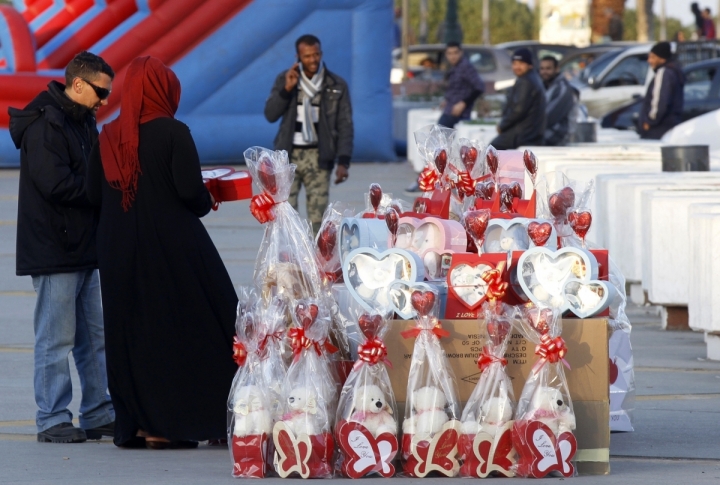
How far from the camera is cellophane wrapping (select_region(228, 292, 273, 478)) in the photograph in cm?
470

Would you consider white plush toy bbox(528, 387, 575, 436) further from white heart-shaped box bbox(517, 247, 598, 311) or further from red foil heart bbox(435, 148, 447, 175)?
red foil heart bbox(435, 148, 447, 175)

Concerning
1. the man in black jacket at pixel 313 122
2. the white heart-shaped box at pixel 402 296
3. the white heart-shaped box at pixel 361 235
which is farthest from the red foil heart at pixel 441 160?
the man in black jacket at pixel 313 122

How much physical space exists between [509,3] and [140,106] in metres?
56.2

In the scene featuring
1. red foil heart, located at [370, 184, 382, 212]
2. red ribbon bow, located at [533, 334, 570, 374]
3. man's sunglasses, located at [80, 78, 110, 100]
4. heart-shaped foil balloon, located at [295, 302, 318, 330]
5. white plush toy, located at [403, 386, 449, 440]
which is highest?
man's sunglasses, located at [80, 78, 110, 100]

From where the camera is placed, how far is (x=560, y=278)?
4.79m

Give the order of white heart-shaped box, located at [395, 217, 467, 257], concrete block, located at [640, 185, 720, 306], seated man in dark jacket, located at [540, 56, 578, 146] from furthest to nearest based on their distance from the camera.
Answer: seated man in dark jacket, located at [540, 56, 578, 146] → concrete block, located at [640, 185, 720, 306] → white heart-shaped box, located at [395, 217, 467, 257]

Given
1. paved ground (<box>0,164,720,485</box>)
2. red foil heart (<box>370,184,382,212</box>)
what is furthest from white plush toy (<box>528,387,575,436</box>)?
red foil heart (<box>370,184,382,212</box>)

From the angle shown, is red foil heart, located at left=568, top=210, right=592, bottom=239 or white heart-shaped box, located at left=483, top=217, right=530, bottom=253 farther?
red foil heart, located at left=568, top=210, right=592, bottom=239

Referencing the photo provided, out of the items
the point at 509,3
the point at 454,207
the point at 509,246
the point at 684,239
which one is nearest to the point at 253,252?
the point at 684,239

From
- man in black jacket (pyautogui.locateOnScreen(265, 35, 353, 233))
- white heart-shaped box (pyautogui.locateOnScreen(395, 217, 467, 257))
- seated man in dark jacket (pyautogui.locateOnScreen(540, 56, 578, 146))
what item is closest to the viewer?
white heart-shaped box (pyautogui.locateOnScreen(395, 217, 467, 257))

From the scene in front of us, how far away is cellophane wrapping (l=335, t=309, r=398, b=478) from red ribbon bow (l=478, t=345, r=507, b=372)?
348 mm

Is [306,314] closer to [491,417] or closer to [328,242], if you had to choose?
[328,242]

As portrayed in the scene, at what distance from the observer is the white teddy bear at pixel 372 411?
4621mm

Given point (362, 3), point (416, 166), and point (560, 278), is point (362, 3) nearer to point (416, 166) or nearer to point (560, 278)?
point (416, 166)
